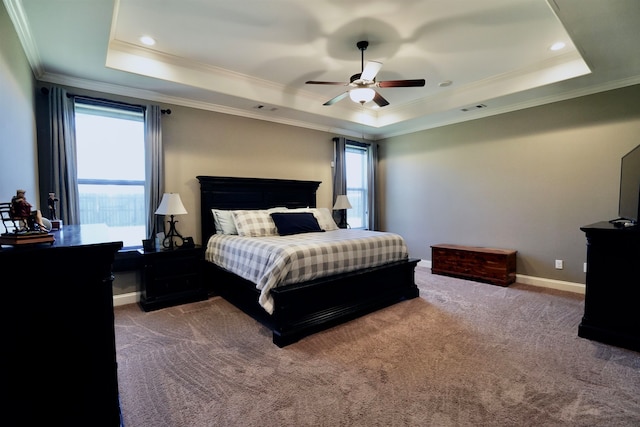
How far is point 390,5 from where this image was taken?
261 cm

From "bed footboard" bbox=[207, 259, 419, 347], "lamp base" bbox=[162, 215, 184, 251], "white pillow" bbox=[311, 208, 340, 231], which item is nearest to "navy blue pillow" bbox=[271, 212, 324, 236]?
"white pillow" bbox=[311, 208, 340, 231]

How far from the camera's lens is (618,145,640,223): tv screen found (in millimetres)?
2754

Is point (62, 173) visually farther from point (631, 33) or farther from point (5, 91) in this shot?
point (631, 33)

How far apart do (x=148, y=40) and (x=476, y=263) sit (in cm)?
502

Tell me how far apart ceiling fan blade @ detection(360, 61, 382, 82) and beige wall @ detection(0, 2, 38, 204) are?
8.68 feet

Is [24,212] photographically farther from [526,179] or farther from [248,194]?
[526,179]

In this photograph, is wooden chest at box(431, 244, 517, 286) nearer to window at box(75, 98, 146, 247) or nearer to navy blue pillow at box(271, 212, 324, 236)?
navy blue pillow at box(271, 212, 324, 236)

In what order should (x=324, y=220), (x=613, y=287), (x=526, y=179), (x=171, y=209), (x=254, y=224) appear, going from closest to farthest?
(x=613, y=287), (x=171, y=209), (x=254, y=224), (x=526, y=179), (x=324, y=220)

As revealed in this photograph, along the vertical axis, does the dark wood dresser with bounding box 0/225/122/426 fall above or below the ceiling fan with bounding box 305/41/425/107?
below

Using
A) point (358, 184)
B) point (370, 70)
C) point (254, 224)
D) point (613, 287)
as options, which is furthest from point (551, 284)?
point (254, 224)

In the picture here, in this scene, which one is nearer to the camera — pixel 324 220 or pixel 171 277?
pixel 171 277

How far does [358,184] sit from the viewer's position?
6277 mm

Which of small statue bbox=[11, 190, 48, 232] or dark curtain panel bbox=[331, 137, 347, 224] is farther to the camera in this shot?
dark curtain panel bbox=[331, 137, 347, 224]

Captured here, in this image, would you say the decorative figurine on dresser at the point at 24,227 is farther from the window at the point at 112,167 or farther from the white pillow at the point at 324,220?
the white pillow at the point at 324,220
